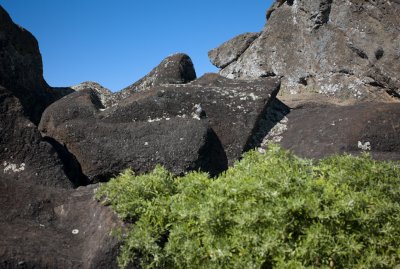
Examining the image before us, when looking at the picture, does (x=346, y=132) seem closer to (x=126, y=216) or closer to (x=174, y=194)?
(x=174, y=194)

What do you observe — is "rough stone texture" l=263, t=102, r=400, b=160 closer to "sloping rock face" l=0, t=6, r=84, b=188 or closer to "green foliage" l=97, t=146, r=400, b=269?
"green foliage" l=97, t=146, r=400, b=269

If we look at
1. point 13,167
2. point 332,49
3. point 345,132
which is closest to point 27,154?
point 13,167

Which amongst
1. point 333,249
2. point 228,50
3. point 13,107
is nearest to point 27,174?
point 13,107

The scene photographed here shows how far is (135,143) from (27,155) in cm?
166

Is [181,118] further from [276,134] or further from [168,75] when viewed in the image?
[168,75]

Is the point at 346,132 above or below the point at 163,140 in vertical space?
below

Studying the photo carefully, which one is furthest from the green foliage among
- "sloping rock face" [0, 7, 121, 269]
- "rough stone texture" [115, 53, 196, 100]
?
"rough stone texture" [115, 53, 196, 100]

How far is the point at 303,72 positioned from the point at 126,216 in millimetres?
10779

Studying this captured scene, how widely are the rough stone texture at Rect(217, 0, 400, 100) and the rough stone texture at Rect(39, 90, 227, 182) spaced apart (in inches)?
275

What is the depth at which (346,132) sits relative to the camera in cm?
932

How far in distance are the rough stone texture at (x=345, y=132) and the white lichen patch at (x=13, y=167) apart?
4.64m

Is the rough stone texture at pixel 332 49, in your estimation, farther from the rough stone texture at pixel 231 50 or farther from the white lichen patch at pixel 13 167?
the white lichen patch at pixel 13 167

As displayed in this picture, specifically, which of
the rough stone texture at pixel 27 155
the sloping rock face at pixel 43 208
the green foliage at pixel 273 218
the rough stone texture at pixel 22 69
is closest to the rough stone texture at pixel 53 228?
the sloping rock face at pixel 43 208

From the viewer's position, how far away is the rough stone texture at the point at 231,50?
1823cm
